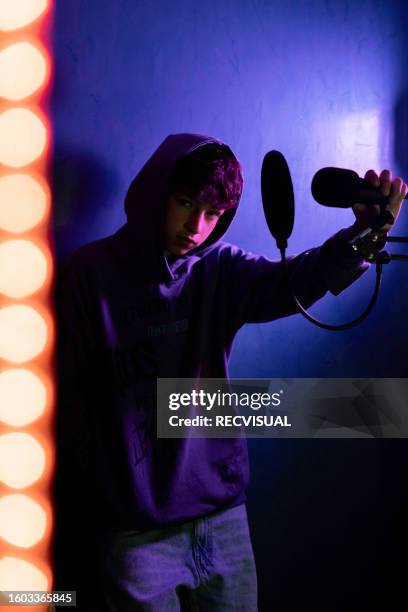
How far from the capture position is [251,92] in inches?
45.2

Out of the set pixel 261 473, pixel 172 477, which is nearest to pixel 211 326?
pixel 172 477

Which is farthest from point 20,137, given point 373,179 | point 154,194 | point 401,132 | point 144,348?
point 401,132

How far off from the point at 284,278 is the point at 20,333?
40cm

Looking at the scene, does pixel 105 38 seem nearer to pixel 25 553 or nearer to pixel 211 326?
pixel 211 326

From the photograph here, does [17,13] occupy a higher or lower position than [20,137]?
higher

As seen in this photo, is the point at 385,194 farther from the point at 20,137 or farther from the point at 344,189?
the point at 20,137

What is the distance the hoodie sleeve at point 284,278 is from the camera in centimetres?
87

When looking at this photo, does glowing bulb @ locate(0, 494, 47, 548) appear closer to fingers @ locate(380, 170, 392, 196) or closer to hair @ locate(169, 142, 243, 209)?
hair @ locate(169, 142, 243, 209)

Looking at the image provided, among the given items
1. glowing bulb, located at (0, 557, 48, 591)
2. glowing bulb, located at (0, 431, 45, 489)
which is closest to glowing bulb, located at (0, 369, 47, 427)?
glowing bulb, located at (0, 431, 45, 489)

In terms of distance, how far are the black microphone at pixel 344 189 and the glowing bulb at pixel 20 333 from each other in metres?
0.41

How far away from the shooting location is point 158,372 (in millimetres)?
923

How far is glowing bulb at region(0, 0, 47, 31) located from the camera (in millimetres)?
801

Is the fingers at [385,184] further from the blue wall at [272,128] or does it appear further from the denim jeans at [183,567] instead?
the denim jeans at [183,567]

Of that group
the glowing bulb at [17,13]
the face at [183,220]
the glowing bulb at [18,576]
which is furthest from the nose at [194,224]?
the glowing bulb at [18,576]
